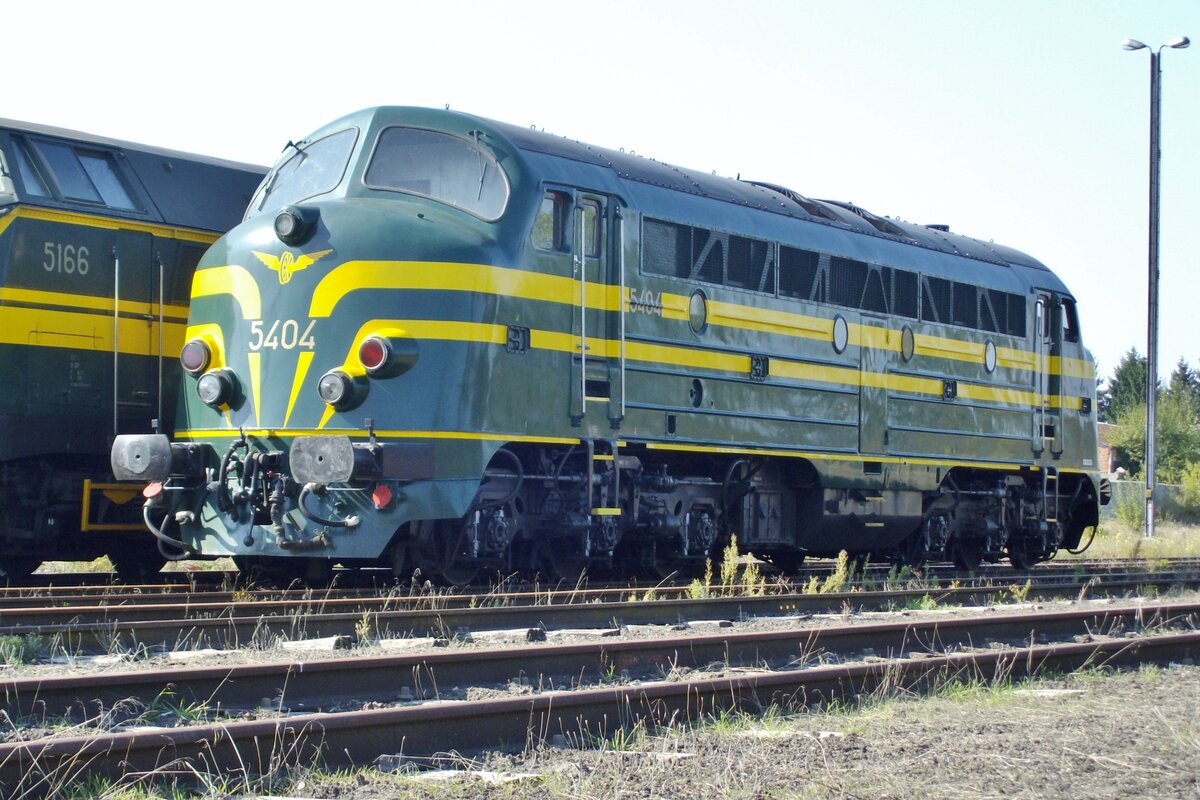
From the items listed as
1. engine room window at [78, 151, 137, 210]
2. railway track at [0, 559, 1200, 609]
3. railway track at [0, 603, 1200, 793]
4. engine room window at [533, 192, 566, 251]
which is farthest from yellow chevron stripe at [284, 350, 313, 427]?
railway track at [0, 603, 1200, 793]

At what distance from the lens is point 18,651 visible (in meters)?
8.13

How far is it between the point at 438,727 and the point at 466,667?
4.14 feet

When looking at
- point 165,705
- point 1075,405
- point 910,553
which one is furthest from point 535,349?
point 1075,405

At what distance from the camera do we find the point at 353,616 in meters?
9.64

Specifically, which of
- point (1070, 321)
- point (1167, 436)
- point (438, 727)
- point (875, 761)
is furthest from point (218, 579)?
point (1167, 436)

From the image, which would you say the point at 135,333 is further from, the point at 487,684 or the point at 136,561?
the point at 487,684

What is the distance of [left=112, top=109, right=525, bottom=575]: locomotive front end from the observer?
1134 centimetres

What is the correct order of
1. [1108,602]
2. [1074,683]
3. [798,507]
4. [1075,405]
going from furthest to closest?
1. [1075,405]
2. [798,507]
3. [1108,602]
4. [1074,683]

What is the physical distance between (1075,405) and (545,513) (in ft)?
33.4

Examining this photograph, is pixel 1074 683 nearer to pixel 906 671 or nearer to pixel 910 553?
pixel 906 671

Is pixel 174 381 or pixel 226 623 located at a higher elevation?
pixel 174 381

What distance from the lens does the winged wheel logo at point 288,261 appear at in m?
11.7

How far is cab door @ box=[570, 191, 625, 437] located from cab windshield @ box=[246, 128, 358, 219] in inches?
82.8

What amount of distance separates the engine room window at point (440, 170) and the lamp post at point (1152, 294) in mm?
18536
